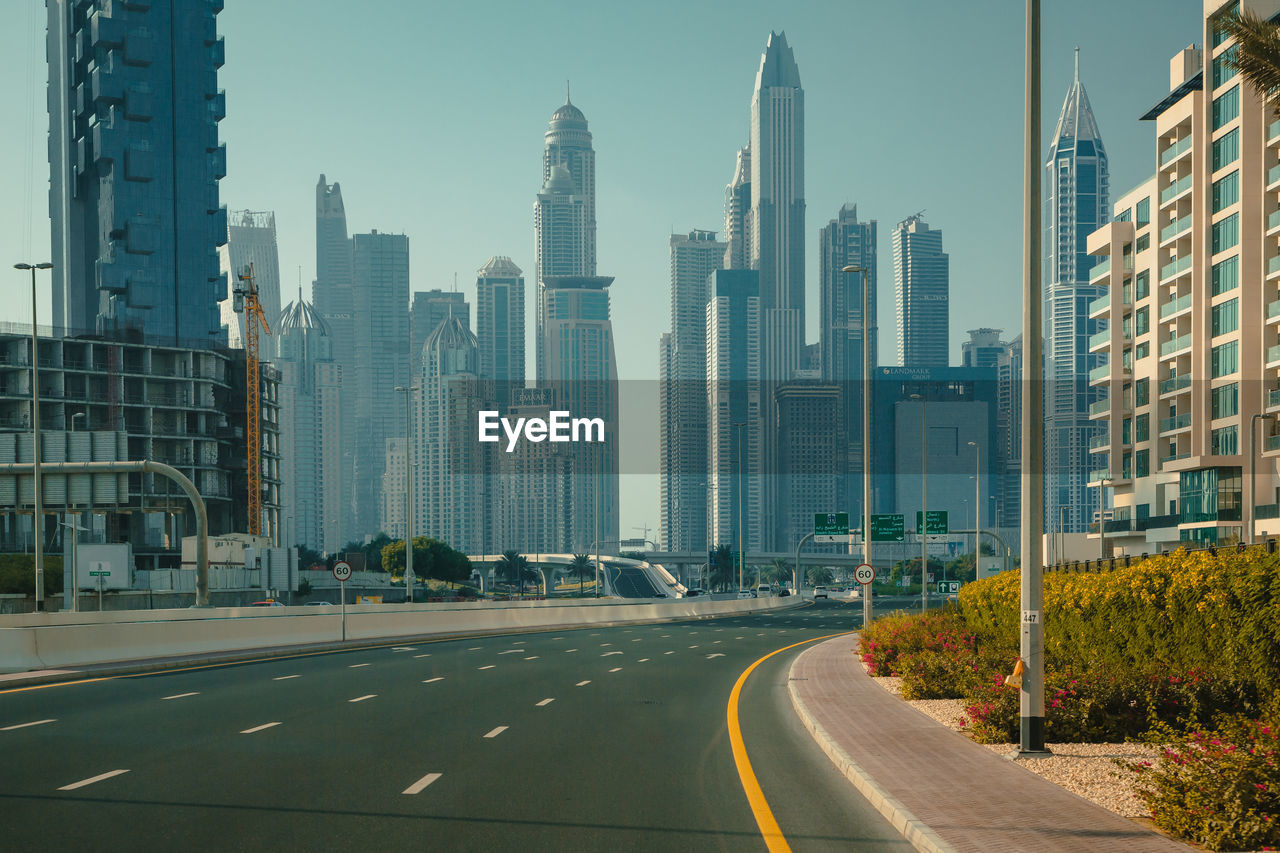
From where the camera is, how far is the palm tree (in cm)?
1809

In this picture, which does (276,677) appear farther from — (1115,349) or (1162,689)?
(1115,349)

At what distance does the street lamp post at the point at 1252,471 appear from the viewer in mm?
64688

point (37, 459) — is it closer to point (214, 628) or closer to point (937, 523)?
point (214, 628)

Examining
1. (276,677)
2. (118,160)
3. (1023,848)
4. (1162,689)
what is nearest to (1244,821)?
(1023,848)

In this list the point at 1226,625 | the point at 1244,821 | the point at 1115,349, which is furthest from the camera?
the point at 1115,349

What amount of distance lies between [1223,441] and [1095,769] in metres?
68.9

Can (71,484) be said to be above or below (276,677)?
above

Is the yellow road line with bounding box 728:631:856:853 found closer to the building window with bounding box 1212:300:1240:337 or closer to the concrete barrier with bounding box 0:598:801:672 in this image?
the concrete barrier with bounding box 0:598:801:672

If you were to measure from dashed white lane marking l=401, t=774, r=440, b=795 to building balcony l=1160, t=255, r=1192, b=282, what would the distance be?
78.8m

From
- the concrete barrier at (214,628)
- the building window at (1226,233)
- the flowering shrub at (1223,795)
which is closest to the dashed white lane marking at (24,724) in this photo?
the concrete barrier at (214,628)

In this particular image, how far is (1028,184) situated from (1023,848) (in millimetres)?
7920

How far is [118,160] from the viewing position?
641 ft

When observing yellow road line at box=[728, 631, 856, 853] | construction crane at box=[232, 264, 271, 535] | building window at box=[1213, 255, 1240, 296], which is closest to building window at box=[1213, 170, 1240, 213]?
building window at box=[1213, 255, 1240, 296]

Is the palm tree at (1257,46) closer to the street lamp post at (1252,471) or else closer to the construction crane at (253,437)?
the street lamp post at (1252,471)
